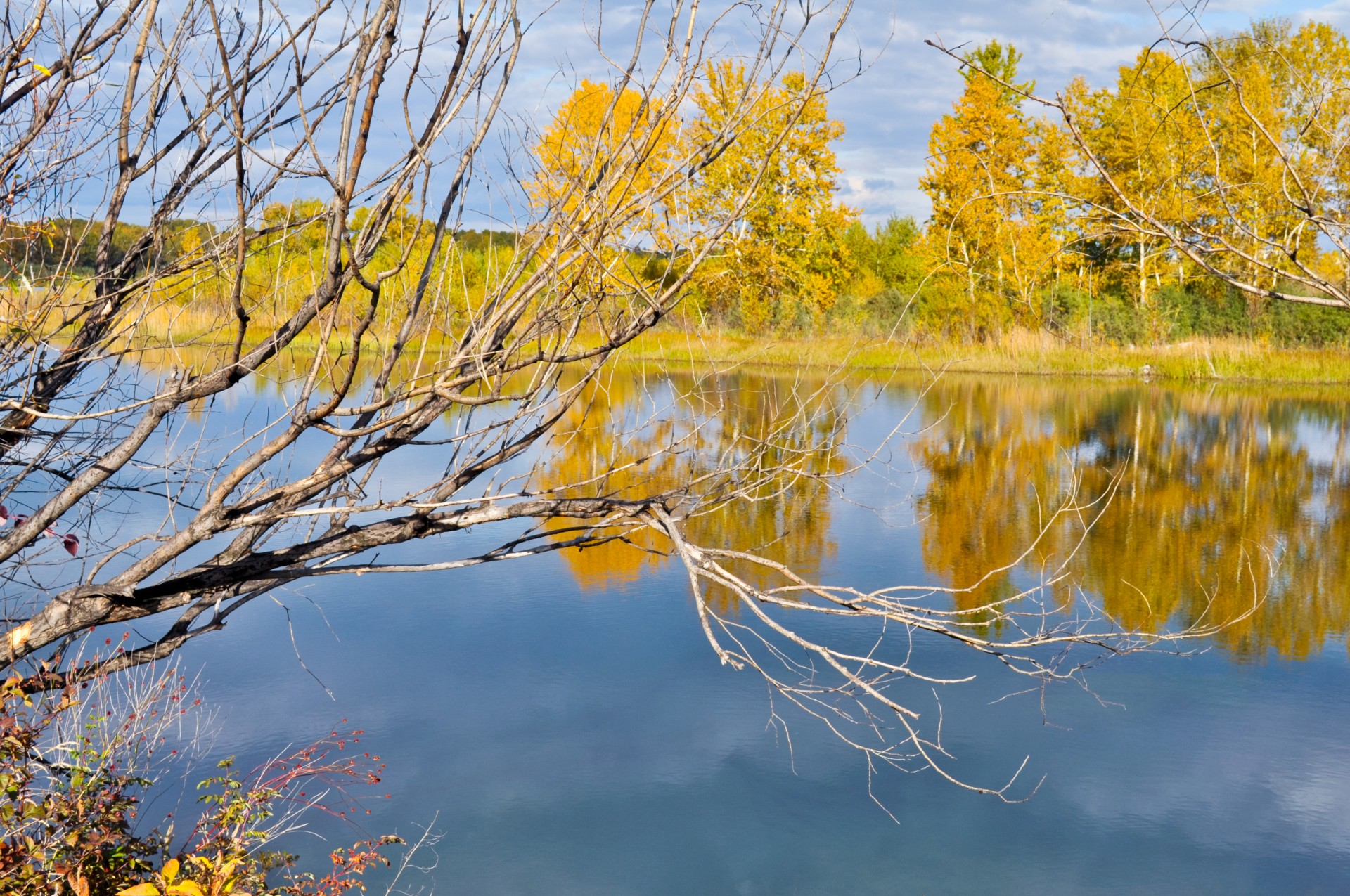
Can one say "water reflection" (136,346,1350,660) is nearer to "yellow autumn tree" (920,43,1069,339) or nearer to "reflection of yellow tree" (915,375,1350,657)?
"reflection of yellow tree" (915,375,1350,657)

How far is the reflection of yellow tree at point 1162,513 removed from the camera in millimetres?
6469

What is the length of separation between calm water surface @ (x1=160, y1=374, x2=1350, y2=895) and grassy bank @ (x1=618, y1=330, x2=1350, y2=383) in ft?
37.2

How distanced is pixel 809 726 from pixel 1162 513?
5091 millimetres

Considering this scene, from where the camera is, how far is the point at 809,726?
4.86 meters

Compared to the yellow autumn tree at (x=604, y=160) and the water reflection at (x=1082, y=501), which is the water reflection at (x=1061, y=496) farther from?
the yellow autumn tree at (x=604, y=160)

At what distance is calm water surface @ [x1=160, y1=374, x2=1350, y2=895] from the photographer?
376 cm

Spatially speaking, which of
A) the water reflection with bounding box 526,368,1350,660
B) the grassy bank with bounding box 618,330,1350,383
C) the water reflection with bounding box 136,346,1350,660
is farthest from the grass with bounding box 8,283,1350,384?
the water reflection with bounding box 526,368,1350,660

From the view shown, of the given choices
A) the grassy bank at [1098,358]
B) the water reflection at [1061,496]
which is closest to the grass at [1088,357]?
the grassy bank at [1098,358]

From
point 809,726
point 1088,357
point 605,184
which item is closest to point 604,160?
point 605,184

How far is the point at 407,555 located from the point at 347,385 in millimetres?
5332

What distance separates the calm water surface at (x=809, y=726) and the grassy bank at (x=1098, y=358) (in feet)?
37.2

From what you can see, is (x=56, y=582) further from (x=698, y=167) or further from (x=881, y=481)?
(x=881, y=481)

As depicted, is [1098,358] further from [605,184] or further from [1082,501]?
[605,184]

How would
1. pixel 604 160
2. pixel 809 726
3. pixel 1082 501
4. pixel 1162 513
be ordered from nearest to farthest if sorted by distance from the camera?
pixel 604 160, pixel 809 726, pixel 1162 513, pixel 1082 501
